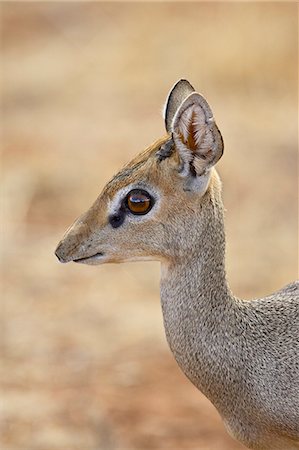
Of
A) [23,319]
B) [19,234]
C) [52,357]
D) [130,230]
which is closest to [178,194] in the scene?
[130,230]

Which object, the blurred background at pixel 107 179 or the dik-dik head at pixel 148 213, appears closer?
the dik-dik head at pixel 148 213

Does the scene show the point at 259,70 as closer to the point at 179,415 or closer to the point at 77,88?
the point at 77,88

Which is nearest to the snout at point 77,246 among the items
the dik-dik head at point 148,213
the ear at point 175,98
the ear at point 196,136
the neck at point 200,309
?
the dik-dik head at point 148,213

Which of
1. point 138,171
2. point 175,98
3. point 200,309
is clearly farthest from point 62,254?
point 175,98

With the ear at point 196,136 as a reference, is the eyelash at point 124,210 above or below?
below

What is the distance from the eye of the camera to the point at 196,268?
4.20m

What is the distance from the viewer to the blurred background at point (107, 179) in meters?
6.63

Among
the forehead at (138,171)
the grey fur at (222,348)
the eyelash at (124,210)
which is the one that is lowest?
the grey fur at (222,348)

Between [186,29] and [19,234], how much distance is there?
665 centimetres

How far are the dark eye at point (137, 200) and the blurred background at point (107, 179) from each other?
7.45 ft

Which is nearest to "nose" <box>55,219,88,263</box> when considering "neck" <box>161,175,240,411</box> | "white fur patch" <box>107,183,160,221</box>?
"white fur patch" <box>107,183,160,221</box>

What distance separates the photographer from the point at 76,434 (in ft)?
20.6

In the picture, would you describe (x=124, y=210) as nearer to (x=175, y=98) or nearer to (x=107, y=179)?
(x=175, y=98)

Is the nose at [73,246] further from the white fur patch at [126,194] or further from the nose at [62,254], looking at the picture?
the white fur patch at [126,194]
